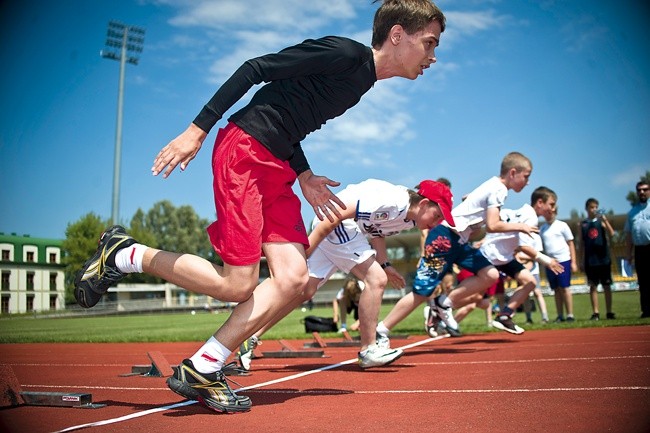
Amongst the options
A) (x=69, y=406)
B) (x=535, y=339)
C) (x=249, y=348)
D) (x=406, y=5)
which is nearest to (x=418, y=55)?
(x=406, y=5)

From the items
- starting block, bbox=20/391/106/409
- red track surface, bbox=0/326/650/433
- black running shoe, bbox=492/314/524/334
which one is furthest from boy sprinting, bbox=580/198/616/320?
starting block, bbox=20/391/106/409

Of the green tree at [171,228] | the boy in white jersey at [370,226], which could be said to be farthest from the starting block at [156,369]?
the green tree at [171,228]

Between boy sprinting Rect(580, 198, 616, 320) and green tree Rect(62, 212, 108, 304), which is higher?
green tree Rect(62, 212, 108, 304)

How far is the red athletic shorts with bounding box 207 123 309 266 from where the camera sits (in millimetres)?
3273

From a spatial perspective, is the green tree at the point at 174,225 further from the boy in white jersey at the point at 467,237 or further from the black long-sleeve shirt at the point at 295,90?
the black long-sleeve shirt at the point at 295,90

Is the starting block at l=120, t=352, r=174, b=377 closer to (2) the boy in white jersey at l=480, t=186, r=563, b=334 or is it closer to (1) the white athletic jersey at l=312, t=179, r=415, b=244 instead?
(1) the white athletic jersey at l=312, t=179, r=415, b=244

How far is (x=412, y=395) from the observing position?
3.72 meters

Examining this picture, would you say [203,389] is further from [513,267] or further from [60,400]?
[513,267]

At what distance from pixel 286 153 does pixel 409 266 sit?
66.1 metres

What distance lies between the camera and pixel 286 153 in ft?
11.6

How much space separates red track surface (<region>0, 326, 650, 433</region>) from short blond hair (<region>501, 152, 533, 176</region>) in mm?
2334

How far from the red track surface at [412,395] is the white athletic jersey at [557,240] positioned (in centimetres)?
561

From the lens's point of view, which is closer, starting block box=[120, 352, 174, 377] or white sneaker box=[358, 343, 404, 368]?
starting block box=[120, 352, 174, 377]

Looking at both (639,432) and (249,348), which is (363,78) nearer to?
(639,432)
